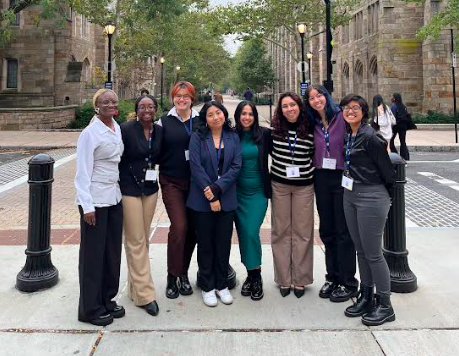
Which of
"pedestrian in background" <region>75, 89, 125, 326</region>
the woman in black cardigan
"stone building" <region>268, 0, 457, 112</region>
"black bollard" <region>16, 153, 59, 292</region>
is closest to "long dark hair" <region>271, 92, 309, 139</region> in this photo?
the woman in black cardigan

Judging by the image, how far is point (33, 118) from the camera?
24094 mm

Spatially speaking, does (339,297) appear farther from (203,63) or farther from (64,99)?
(203,63)

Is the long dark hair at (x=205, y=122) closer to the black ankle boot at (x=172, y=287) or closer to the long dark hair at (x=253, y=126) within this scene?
the long dark hair at (x=253, y=126)

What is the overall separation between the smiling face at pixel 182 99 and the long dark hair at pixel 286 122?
33.2 inches

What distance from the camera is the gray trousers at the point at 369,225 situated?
385 centimetres

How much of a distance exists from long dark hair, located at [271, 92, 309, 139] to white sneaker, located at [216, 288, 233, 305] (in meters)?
1.58

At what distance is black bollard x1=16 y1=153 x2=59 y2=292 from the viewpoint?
15.5ft

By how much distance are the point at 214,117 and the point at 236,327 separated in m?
1.84

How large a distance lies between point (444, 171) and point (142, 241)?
11002 mm

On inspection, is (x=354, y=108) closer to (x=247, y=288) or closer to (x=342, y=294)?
(x=342, y=294)

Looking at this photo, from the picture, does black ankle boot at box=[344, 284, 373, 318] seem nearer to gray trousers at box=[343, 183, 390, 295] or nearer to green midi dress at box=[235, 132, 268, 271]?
gray trousers at box=[343, 183, 390, 295]

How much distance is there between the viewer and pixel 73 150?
56.9ft

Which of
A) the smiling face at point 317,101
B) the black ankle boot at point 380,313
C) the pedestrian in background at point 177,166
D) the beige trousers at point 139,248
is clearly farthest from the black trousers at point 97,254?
the black ankle boot at point 380,313

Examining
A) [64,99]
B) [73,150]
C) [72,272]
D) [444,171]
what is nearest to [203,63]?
[64,99]
